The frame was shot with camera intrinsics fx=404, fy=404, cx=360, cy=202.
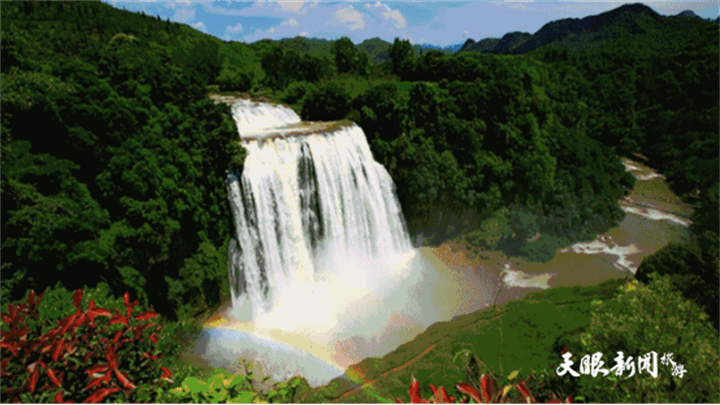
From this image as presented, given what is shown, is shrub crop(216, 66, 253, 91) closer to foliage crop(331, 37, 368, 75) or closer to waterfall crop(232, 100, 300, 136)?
waterfall crop(232, 100, 300, 136)

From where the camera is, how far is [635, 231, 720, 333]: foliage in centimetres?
1006

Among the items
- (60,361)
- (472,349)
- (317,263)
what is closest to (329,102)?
(317,263)

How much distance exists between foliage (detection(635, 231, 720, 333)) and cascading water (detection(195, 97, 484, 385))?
259 inches

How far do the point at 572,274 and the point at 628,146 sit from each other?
1887cm

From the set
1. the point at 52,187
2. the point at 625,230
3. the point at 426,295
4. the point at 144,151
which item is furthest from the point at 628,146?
the point at 52,187

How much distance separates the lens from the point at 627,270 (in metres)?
16.7

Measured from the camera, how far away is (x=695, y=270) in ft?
38.9

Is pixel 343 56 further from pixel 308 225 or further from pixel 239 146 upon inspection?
pixel 239 146

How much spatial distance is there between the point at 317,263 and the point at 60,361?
1207cm

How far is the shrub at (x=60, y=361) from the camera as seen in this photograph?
194 cm

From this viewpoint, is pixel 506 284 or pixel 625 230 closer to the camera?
pixel 506 284

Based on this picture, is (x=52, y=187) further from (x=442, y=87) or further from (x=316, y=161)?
(x=442, y=87)

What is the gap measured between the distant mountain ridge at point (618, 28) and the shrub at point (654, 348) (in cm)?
4055

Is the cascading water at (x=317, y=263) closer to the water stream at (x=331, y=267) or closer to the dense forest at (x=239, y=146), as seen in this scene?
the water stream at (x=331, y=267)
